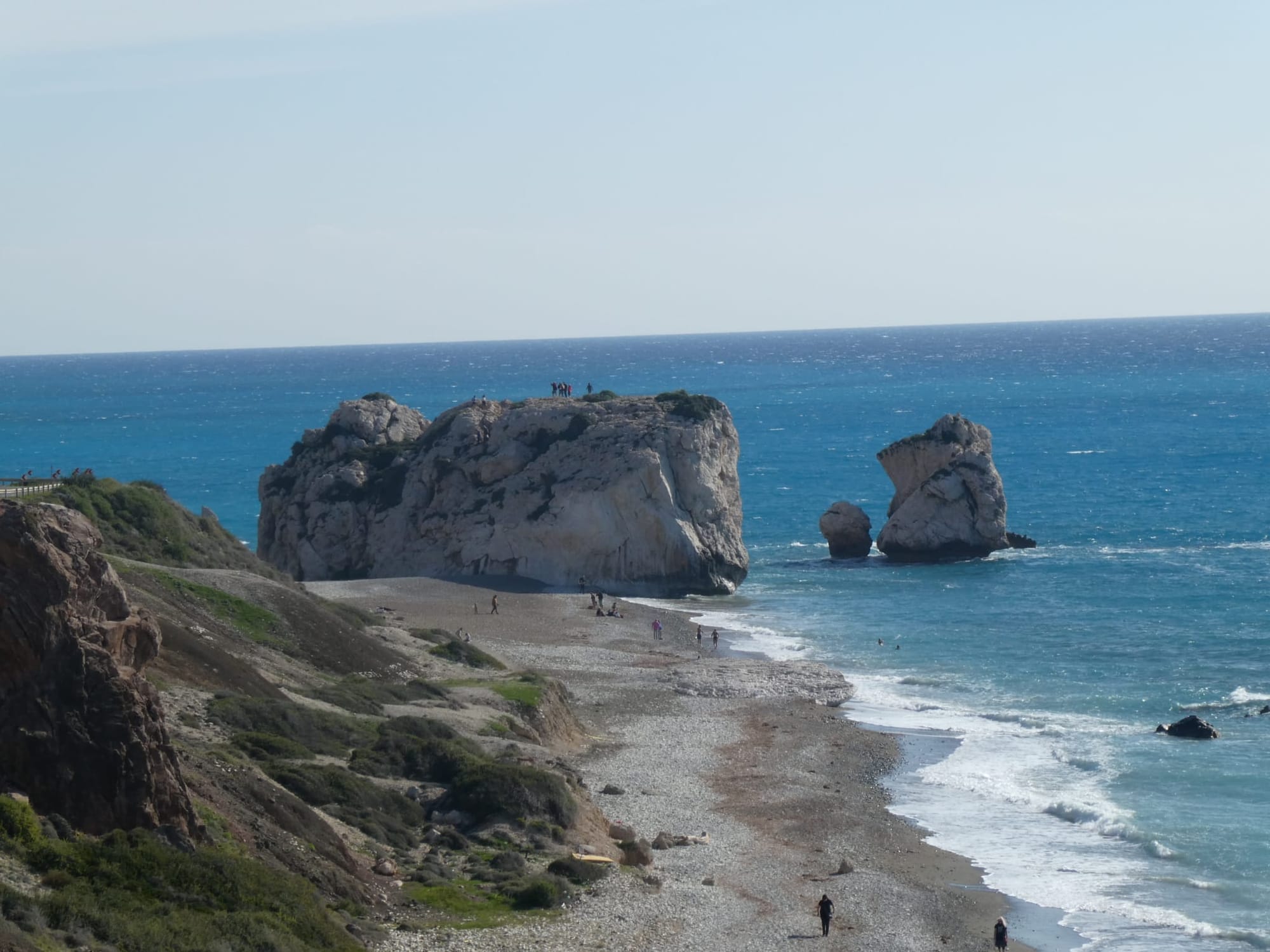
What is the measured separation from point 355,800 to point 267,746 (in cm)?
223

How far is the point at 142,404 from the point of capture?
195 metres

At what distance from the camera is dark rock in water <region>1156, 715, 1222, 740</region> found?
125 feet

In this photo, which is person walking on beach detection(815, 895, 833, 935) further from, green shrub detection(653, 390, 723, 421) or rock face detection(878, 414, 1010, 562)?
rock face detection(878, 414, 1010, 562)

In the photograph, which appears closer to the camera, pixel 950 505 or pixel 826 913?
pixel 826 913

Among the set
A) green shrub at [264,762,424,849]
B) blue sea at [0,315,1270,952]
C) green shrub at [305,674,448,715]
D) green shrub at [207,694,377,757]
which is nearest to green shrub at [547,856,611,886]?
green shrub at [264,762,424,849]

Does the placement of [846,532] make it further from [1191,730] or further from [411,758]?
[411,758]

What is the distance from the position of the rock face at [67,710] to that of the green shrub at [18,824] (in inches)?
22.6

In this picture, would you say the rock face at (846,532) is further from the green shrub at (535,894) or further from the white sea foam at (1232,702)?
the green shrub at (535,894)

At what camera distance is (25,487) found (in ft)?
140

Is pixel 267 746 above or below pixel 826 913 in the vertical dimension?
above

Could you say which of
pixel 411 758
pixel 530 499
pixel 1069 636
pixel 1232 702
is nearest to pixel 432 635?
pixel 411 758

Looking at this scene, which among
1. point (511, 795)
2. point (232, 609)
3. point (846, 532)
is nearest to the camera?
point (511, 795)

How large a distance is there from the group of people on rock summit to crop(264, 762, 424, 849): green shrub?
700 centimetres

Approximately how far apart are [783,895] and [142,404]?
182m
